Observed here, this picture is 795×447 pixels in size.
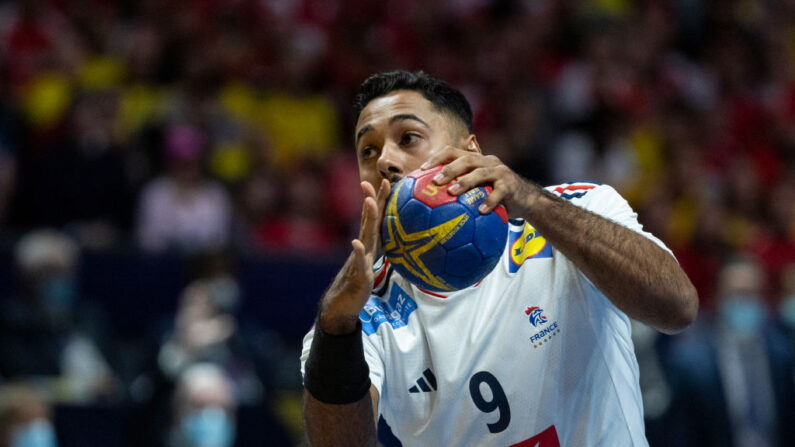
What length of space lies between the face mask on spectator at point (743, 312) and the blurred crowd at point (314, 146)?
18 mm

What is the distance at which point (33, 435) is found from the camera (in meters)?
6.69

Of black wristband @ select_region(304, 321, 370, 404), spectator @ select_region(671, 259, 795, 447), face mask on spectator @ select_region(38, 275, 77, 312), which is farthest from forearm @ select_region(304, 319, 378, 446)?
spectator @ select_region(671, 259, 795, 447)

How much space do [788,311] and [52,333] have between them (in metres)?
6.38

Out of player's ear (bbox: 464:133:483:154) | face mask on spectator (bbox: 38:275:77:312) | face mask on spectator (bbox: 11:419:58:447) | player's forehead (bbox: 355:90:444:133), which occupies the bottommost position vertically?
face mask on spectator (bbox: 11:419:58:447)

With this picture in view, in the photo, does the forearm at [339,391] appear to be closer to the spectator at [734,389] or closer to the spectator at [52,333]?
the spectator at [52,333]

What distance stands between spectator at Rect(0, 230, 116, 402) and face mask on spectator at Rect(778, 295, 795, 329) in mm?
5722

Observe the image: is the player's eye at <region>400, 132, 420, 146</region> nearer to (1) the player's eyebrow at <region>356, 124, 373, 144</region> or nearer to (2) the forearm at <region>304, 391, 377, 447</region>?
(1) the player's eyebrow at <region>356, 124, 373, 144</region>

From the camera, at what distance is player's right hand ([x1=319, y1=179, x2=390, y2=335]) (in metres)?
3.30

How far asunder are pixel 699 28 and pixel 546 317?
11.5 m

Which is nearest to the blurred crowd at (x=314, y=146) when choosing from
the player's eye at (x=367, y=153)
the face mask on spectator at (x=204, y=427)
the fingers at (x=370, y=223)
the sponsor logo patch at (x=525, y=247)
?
the face mask on spectator at (x=204, y=427)

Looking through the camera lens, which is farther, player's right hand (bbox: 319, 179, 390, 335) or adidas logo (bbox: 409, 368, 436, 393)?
adidas logo (bbox: 409, 368, 436, 393)

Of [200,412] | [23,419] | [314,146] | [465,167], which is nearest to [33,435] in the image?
[23,419]

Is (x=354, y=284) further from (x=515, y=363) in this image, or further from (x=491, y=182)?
(x=515, y=363)

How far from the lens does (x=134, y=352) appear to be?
326 inches
